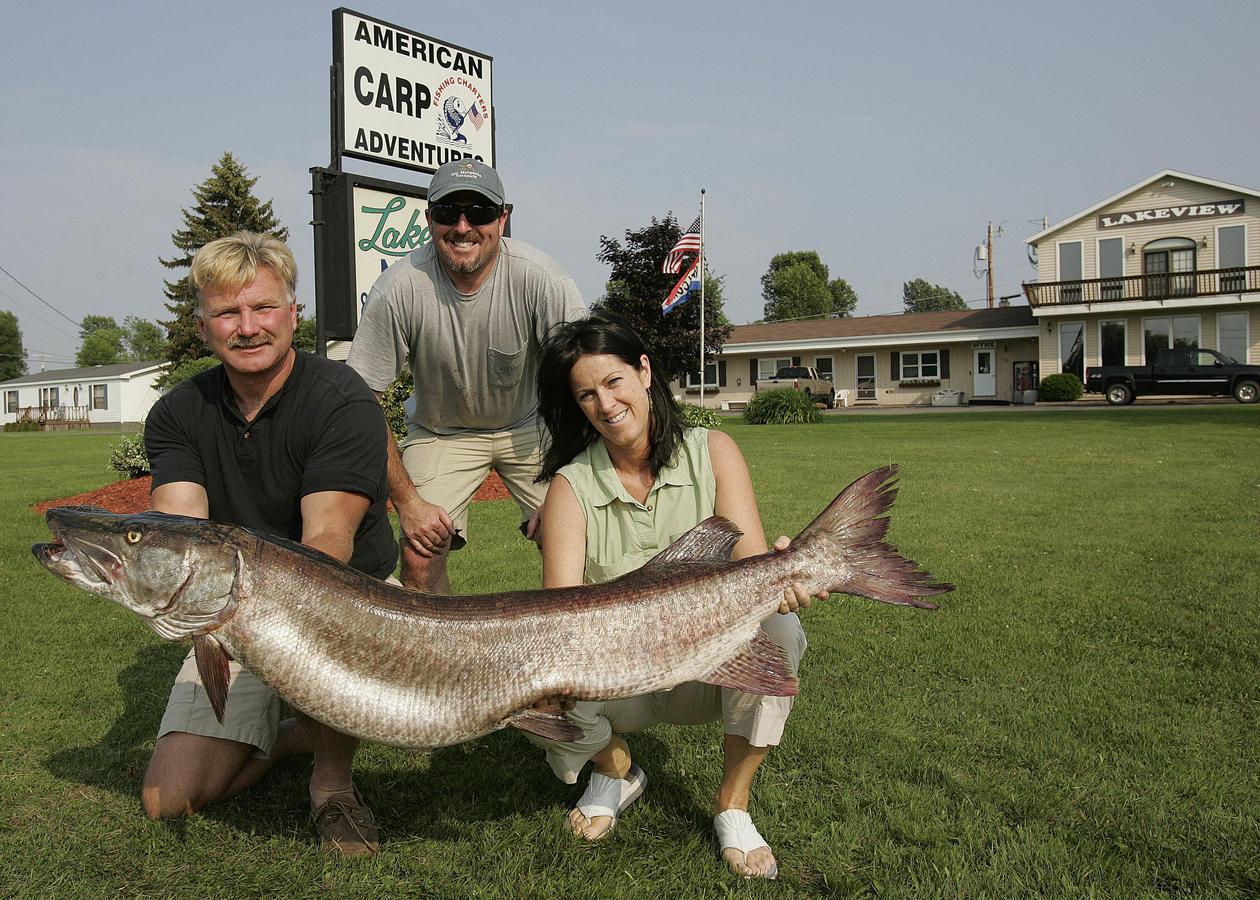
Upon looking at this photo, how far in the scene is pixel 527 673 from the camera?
2.83 metres

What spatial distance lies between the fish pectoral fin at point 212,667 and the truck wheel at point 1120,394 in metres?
38.3

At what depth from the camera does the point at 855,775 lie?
13.1ft

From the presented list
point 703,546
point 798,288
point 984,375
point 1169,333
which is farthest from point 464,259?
point 798,288

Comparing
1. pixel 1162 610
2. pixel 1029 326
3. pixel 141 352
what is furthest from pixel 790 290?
pixel 141 352

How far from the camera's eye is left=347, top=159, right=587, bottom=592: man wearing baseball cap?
4.97 meters

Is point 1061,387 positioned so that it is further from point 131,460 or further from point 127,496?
point 127,496

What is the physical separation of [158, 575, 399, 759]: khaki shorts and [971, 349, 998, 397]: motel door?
4493 centimetres

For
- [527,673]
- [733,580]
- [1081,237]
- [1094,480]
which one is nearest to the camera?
[527,673]

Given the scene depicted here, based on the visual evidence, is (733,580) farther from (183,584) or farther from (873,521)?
(183,584)

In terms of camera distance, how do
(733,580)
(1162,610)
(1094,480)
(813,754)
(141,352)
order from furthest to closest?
(141,352), (1094,480), (1162,610), (813,754), (733,580)

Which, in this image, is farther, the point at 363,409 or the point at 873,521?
the point at 363,409

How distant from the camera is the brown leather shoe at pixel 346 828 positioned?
3.47 m

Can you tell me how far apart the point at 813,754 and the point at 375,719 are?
2.26m

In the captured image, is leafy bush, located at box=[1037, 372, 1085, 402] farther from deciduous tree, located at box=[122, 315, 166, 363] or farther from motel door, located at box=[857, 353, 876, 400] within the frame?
deciduous tree, located at box=[122, 315, 166, 363]
